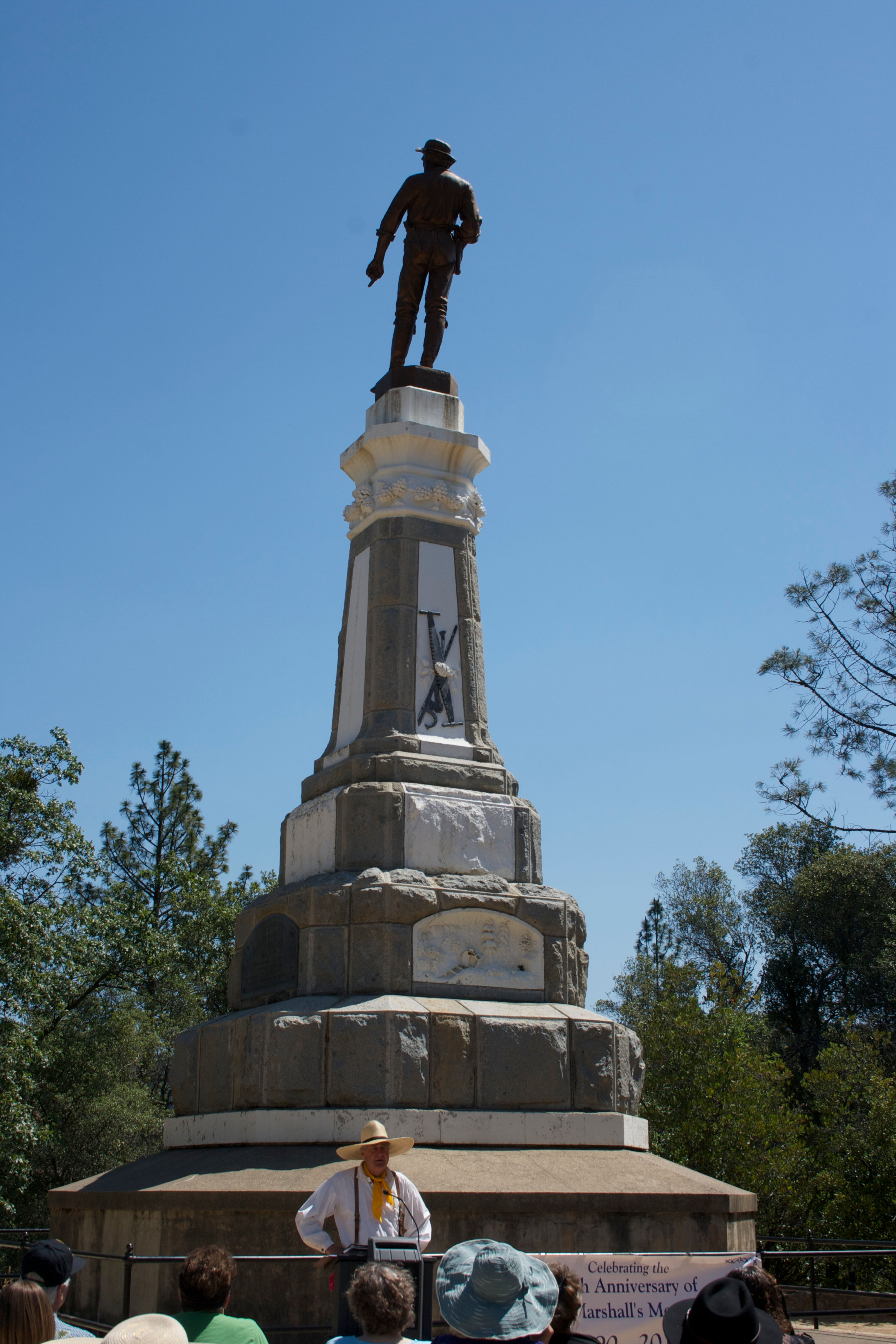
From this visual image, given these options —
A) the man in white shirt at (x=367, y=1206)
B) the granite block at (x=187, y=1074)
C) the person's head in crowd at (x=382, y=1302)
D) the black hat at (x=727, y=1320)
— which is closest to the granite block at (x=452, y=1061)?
the granite block at (x=187, y=1074)

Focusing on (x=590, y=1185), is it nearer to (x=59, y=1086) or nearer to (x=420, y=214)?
(x=420, y=214)

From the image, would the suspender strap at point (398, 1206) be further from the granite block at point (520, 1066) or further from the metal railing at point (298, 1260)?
the granite block at point (520, 1066)

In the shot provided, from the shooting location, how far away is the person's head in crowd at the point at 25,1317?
354 cm

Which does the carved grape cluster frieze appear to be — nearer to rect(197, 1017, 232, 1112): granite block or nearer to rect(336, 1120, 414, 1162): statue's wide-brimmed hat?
rect(197, 1017, 232, 1112): granite block

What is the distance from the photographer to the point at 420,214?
1105 cm

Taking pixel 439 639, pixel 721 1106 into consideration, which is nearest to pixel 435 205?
pixel 439 639

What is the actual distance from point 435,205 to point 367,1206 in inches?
335

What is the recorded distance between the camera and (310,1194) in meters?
6.80

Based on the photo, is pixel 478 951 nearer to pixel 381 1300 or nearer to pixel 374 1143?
pixel 374 1143

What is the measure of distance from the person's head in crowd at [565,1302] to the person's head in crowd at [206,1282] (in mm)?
1077

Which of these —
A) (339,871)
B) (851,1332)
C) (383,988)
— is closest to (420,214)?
(339,871)

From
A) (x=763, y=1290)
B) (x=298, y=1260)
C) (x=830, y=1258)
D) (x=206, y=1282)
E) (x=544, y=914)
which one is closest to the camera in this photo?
(x=763, y=1290)

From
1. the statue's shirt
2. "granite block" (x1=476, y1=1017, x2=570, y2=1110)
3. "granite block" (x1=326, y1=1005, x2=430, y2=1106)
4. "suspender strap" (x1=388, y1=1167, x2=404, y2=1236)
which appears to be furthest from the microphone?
the statue's shirt

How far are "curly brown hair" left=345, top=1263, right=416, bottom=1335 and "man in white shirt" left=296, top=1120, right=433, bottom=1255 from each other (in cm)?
183
